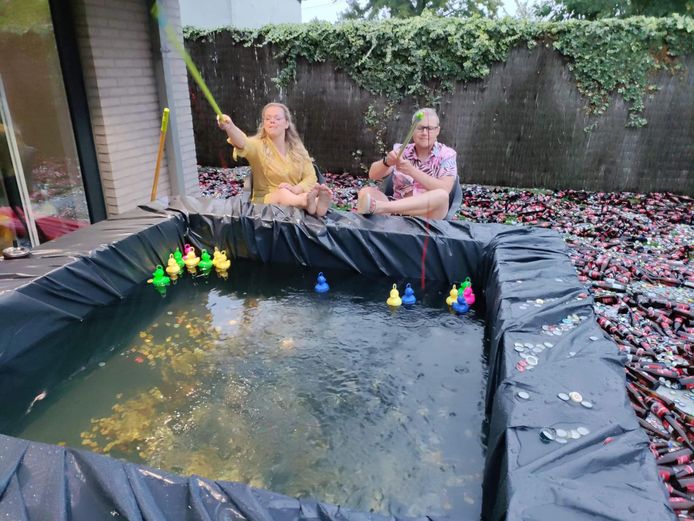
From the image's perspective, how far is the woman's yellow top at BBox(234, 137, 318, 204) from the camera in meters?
3.73

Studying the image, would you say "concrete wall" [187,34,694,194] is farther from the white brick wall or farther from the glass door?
the glass door

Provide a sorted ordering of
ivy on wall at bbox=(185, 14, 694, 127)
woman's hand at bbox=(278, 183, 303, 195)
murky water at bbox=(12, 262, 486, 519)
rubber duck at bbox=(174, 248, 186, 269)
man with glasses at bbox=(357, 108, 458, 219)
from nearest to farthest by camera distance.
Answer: murky water at bbox=(12, 262, 486, 519), rubber duck at bbox=(174, 248, 186, 269), man with glasses at bbox=(357, 108, 458, 219), woman's hand at bbox=(278, 183, 303, 195), ivy on wall at bbox=(185, 14, 694, 127)

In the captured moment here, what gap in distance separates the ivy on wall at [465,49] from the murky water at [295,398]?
13.6 feet

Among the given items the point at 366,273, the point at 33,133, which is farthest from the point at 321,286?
the point at 33,133

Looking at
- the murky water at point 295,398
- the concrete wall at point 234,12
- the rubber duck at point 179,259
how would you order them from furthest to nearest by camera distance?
the concrete wall at point 234,12, the rubber duck at point 179,259, the murky water at point 295,398

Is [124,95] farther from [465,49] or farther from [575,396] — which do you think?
[575,396]

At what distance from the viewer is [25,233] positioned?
12.2 feet

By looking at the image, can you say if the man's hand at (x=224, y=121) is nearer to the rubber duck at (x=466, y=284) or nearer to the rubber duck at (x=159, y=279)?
the rubber duck at (x=159, y=279)

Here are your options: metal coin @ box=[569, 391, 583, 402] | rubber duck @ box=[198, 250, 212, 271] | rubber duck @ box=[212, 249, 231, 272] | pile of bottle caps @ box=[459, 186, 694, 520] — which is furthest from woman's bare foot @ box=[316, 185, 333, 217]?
metal coin @ box=[569, 391, 583, 402]

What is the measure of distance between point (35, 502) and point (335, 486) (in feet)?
3.10

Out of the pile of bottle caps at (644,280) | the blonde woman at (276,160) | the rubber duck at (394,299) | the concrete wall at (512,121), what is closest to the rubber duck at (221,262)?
the blonde woman at (276,160)

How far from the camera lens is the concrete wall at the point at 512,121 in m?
5.87

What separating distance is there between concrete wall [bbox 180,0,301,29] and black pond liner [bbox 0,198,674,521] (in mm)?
8147

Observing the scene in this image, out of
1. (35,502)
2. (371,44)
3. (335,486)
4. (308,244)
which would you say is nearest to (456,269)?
(308,244)
